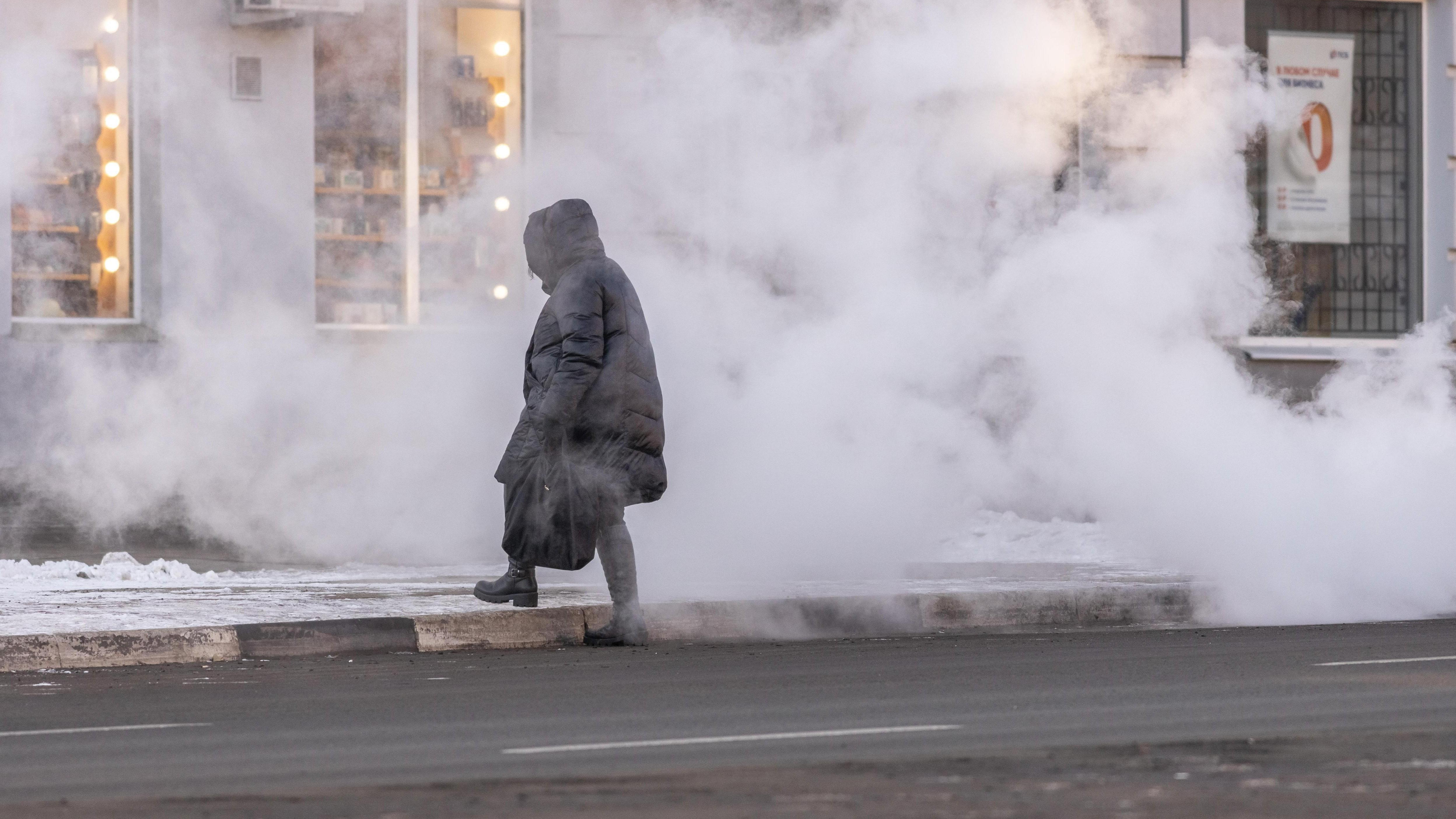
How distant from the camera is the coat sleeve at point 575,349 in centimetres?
805

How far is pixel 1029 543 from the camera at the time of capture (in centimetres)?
1236

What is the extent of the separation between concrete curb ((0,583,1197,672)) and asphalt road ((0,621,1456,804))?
170mm

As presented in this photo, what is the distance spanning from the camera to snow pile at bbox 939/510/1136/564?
1183 centimetres

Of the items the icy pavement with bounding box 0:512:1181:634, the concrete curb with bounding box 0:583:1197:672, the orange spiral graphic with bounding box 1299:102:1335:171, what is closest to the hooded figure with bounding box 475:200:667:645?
the concrete curb with bounding box 0:583:1197:672

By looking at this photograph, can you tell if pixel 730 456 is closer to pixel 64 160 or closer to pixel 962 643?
pixel 962 643

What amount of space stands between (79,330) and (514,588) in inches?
189

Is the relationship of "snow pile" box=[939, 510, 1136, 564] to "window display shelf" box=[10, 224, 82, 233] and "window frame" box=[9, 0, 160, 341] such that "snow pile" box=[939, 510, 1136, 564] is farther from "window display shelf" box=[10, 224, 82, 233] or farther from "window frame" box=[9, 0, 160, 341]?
"window display shelf" box=[10, 224, 82, 233]

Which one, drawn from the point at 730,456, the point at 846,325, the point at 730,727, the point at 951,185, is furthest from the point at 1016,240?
the point at 730,727

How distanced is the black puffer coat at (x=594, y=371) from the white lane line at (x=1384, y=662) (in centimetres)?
263

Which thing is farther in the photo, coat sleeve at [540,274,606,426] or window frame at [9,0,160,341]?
window frame at [9,0,160,341]

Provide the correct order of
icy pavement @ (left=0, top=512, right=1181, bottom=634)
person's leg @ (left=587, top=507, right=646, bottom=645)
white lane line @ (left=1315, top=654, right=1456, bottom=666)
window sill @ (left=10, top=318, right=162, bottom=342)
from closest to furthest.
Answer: white lane line @ (left=1315, top=654, right=1456, bottom=666) < person's leg @ (left=587, top=507, right=646, bottom=645) < icy pavement @ (left=0, top=512, right=1181, bottom=634) < window sill @ (left=10, top=318, right=162, bottom=342)

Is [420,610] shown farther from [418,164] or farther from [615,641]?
[418,164]

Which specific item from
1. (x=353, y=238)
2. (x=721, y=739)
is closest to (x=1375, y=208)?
(x=353, y=238)

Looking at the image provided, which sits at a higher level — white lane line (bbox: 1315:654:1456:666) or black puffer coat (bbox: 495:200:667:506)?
black puffer coat (bbox: 495:200:667:506)
